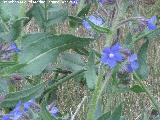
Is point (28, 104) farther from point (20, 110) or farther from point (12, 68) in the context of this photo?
point (12, 68)

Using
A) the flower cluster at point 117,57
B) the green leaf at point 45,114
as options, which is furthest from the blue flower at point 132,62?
the green leaf at point 45,114

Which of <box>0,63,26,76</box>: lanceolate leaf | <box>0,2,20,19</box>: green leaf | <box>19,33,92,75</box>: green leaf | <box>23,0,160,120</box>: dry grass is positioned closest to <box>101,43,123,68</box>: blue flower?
<box>19,33,92,75</box>: green leaf

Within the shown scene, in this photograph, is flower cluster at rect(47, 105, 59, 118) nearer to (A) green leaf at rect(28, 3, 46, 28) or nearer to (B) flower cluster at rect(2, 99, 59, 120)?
(B) flower cluster at rect(2, 99, 59, 120)

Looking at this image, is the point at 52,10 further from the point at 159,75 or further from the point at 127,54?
the point at 159,75

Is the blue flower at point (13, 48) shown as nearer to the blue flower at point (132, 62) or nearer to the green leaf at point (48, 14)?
the green leaf at point (48, 14)

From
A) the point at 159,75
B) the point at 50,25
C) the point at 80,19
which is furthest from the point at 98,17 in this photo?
the point at 159,75

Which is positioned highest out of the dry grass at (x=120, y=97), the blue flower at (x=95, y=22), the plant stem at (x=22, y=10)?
the plant stem at (x=22, y=10)

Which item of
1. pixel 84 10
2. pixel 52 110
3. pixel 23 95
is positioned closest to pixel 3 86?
pixel 23 95
